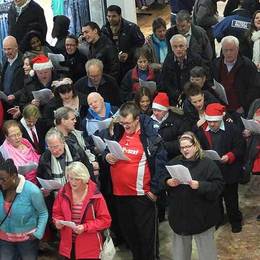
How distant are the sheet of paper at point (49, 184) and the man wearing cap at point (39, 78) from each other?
6.55 ft

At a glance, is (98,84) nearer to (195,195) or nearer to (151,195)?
(151,195)

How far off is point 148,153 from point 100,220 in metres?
0.86

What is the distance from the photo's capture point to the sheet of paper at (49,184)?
621cm

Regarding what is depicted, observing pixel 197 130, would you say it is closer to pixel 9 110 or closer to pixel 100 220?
pixel 100 220

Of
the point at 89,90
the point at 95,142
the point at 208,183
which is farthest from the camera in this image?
the point at 89,90

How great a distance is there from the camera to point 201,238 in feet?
20.0

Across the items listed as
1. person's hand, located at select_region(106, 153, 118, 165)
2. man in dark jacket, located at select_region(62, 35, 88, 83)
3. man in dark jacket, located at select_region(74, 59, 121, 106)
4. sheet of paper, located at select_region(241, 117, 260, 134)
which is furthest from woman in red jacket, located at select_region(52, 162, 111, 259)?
man in dark jacket, located at select_region(62, 35, 88, 83)

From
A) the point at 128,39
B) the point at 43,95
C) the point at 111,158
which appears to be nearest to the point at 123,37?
the point at 128,39

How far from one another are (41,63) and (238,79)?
7.97 ft

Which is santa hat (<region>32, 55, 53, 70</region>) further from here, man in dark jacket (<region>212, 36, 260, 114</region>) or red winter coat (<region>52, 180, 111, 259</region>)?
red winter coat (<region>52, 180, 111, 259</region>)

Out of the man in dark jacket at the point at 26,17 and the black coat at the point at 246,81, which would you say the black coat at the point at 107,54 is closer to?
the man in dark jacket at the point at 26,17

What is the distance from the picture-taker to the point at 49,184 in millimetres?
6238

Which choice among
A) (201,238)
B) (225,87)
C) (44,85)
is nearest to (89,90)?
(44,85)

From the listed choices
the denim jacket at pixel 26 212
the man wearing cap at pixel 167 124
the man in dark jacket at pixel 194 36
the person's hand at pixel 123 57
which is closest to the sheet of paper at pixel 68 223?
the denim jacket at pixel 26 212
